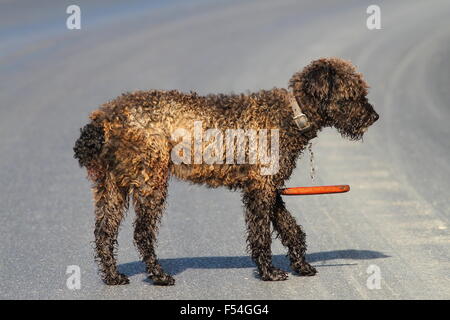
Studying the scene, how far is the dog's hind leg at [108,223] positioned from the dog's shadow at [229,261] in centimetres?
41

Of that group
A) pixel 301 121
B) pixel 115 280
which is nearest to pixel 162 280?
pixel 115 280

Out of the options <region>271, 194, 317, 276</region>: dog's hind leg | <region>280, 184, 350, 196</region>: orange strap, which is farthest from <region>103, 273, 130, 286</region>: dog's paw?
<region>280, 184, 350, 196</region>: orange strap

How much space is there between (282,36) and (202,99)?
11896 mm

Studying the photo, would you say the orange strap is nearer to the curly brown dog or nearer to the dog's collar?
the curly brown dog

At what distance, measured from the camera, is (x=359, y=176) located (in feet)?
39.2

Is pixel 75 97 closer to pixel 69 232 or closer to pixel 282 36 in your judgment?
pixel 282 36

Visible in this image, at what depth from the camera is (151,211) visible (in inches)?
323

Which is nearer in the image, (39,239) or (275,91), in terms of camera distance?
(275,91)

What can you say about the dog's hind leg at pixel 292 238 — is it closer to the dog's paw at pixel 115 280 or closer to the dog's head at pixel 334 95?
the dog's head at pixel 334 95

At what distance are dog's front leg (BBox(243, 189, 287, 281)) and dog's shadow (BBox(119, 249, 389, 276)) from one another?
1.47ft

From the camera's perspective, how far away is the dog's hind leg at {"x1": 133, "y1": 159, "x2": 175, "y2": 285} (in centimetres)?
812

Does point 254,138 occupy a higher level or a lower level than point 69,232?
higher

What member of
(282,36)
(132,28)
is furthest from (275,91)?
(132,28)
